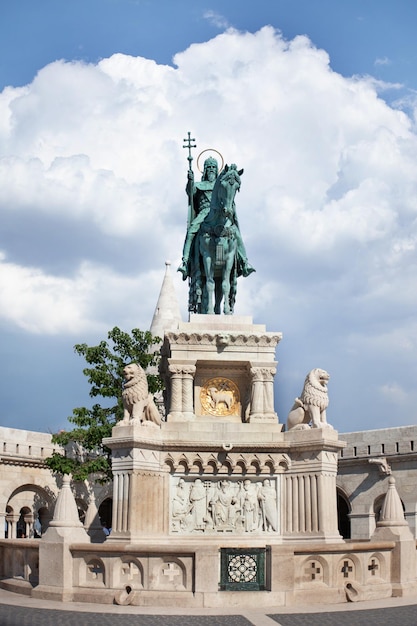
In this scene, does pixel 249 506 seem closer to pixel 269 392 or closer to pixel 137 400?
pixel 269 392

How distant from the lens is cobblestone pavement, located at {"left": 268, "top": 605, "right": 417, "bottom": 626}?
11602 millimetres

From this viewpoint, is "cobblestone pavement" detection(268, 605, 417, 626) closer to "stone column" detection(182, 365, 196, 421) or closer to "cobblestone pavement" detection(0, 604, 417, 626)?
"cobblestone pavement" detection(0, 604, 417, 626)

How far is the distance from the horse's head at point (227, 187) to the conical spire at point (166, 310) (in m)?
26.7

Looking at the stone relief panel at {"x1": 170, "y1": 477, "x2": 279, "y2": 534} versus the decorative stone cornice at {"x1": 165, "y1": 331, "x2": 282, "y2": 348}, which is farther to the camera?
the decorative stone cornice at {"x1": 165, "y1": 331, "x2": 282, "y2": 348}

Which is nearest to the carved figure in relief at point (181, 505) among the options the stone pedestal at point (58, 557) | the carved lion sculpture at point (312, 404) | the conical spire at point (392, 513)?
the stone pedestal at point (58, 557)

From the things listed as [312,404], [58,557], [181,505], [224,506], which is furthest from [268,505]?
[58,557]

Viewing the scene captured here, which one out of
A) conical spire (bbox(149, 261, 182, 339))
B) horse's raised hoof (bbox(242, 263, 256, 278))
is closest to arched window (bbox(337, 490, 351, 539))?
conical spire (bbox(149, 261, 182, 339))

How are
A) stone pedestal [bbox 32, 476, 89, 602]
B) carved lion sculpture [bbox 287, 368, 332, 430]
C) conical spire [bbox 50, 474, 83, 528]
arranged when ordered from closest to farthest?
Answer: 1. stone pedestal [bbox 32, 476, 89, 602]
2. conical spire [bbox 50, 474, 83, 528]
3. carved lion sculpture [bbox 287, 368, 332, 430]

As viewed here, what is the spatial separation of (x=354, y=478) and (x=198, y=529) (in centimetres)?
2324

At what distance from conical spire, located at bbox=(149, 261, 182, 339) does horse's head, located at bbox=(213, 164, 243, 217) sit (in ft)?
87.6

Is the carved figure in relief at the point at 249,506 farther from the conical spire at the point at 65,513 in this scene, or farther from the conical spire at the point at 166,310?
the conical spire at the point at 166,310

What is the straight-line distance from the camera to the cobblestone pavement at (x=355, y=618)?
11602 millimetres

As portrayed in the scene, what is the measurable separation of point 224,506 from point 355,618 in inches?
190

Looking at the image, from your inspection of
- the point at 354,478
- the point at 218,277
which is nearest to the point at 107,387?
the point at 354,478
